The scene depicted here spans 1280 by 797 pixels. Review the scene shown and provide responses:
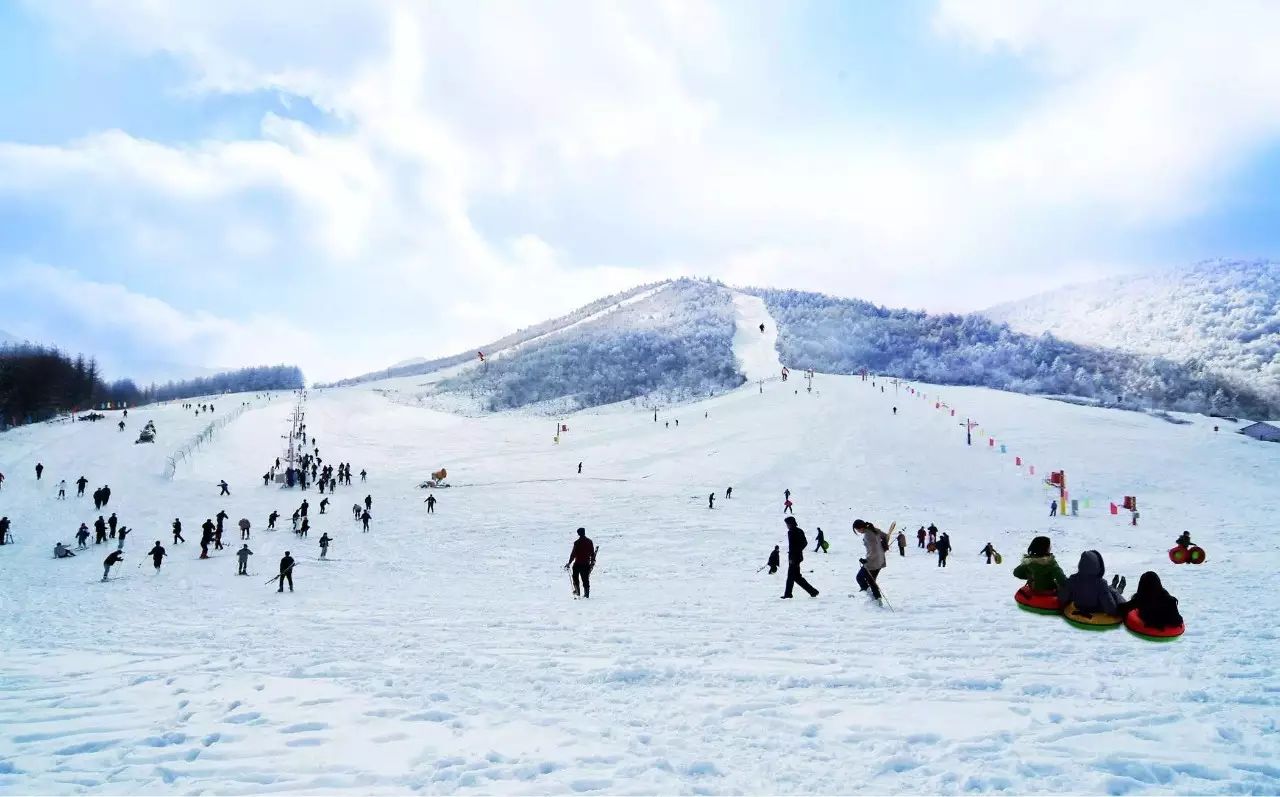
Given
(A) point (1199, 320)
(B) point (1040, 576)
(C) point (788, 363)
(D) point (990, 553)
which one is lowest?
(D) point (990, 553)

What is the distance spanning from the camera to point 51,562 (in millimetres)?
21844

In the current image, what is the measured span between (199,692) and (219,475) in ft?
125

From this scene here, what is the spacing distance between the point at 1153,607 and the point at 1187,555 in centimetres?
1207

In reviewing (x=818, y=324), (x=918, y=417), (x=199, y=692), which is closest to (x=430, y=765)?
(x=199, y=692)

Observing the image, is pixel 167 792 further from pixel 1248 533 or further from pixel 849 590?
pixel 1248 533

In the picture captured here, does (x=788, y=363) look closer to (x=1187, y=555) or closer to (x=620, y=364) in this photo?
(x=620, y=364)

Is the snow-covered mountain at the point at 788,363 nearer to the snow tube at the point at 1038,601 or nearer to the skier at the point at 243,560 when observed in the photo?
the skier at the point at 243,560

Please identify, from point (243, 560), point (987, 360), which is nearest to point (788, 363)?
point (987, 360)

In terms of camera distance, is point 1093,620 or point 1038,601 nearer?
point 1093,620

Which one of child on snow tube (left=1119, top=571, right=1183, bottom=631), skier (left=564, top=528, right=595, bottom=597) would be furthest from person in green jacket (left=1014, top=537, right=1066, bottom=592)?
skier (left=564, top=528, right=595, bottom=597)

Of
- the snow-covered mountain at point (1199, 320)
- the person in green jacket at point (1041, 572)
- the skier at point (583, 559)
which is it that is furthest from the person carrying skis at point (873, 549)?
the snow-covered mountain at point (1199, 320)

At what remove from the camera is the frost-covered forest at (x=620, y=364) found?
4205 inches

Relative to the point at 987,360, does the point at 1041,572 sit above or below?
below

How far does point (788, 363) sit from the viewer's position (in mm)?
110688
